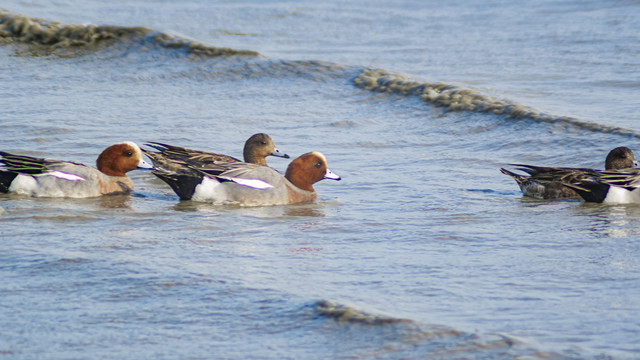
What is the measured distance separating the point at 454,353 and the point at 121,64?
1399 centimetres

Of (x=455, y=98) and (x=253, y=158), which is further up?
(x=455, y=98)

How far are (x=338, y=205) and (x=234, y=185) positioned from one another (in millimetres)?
953

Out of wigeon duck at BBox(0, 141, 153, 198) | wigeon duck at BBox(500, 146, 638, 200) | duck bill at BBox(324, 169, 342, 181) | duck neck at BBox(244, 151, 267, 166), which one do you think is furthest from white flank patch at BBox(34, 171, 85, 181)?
wigeon duck at BBox(500, 146, 638, 200)

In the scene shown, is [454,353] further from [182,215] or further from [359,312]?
[182,215]

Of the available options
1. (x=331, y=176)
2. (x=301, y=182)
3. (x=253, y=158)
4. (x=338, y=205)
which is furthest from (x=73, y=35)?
(x=338, y=205)

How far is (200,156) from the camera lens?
953 cm

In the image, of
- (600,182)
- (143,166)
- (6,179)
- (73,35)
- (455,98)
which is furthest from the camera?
(73,35)

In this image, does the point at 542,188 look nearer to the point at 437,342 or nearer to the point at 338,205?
the point at 338,205

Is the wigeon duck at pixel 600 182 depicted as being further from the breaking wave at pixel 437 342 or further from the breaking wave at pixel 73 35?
the breaking wave at pixel 73 35

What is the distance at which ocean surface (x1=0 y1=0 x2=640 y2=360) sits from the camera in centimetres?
522

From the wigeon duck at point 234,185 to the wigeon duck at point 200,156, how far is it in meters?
0.13

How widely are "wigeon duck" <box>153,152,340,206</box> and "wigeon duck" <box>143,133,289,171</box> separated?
0.13 meters

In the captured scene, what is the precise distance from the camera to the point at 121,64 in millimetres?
17891

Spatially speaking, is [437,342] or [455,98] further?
[455,98]
